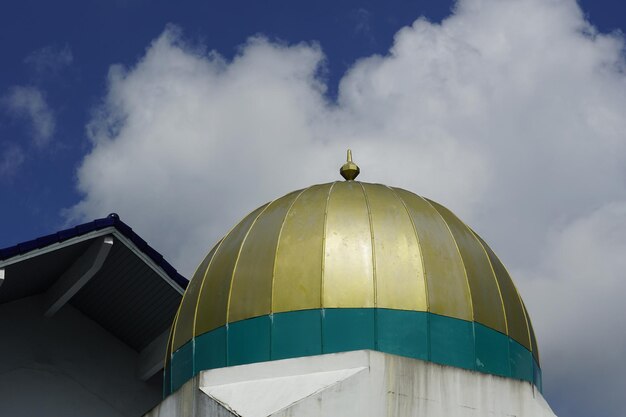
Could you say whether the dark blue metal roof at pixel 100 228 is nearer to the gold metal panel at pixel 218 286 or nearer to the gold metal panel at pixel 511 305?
the gold metal panel at pixel 218 286

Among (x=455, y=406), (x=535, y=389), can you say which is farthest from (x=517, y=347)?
(x=455, y=406)

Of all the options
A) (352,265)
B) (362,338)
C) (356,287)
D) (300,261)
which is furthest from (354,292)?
(300,261)

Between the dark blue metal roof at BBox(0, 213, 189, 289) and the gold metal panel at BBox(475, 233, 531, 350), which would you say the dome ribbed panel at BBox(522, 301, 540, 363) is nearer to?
the gold metal panel at BBox(475, 233, 531, 350)

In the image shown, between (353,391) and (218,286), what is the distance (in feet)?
8.94

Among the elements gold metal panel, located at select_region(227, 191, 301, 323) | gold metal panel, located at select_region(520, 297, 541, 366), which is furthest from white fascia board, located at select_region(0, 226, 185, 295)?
gold metal panel, located at select_region(520, 297, 541, 366)

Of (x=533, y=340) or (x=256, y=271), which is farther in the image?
(x=533, y=340)

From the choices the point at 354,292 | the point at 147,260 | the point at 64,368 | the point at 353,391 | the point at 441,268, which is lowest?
the point at 353,391

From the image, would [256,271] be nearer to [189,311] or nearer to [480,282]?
[189,311]

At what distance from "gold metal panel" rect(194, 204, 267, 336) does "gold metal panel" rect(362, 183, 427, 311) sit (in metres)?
1.78

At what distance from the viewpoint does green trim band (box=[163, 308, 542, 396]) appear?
49.6 ft

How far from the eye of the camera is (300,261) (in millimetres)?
15609

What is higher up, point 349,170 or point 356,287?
point 349,170

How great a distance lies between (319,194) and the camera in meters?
16.7

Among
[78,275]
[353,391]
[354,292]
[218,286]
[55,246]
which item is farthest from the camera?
[78,275]
